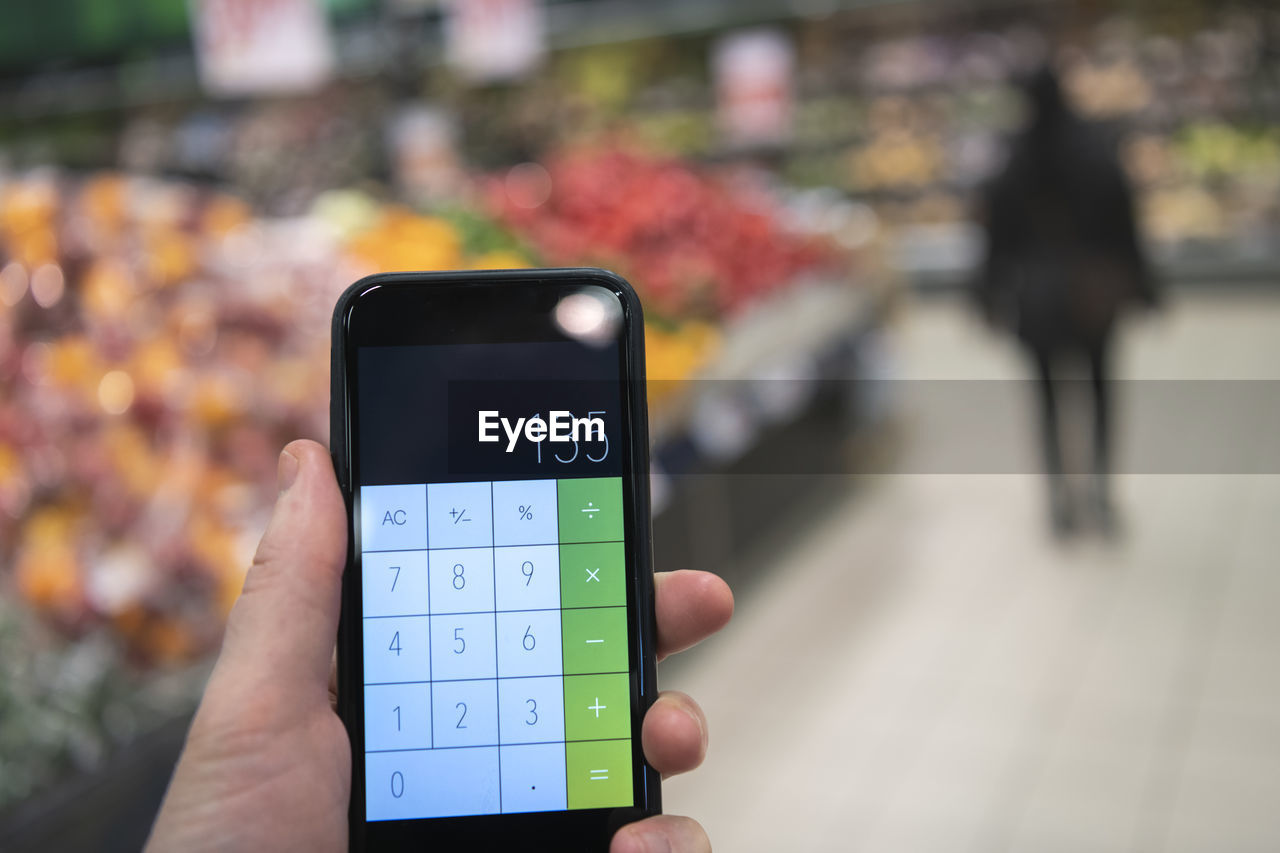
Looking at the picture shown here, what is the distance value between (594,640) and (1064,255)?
97.5 inches

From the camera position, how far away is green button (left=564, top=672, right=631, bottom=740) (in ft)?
2.01

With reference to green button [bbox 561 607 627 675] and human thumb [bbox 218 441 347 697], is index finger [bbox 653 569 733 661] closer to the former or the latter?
green button [bbox 561 607 627 675]

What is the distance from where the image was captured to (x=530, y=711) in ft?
1.99

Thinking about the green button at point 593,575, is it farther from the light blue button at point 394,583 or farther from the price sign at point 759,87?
the price sign at point 759,87

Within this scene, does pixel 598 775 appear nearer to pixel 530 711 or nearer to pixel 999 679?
pixel 530 711

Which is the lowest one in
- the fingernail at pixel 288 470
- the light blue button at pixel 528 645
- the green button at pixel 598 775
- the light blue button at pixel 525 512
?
the green button at pixel 598 775

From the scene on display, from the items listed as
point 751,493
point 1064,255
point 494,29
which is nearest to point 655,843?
point 751,493

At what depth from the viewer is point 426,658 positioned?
1.99 ft

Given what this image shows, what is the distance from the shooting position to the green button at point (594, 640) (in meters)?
0.62

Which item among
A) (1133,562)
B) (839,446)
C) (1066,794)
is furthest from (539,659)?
(839,446)

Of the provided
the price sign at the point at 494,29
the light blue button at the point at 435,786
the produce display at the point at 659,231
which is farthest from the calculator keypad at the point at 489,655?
the price sign at the point at 494,29

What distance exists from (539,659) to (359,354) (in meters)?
0.22

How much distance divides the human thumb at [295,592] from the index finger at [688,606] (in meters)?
0.21

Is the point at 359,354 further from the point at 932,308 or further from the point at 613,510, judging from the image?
the point at 932,308
